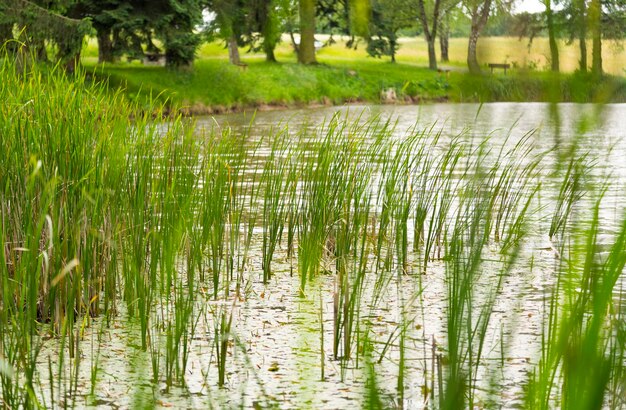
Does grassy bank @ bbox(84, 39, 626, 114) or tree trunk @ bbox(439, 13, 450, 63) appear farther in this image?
grassy bank @ bbox(84, 39, 626, 114)

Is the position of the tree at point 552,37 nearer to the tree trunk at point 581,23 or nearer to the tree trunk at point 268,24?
the tree trunk at point 581,23

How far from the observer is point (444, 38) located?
717mm

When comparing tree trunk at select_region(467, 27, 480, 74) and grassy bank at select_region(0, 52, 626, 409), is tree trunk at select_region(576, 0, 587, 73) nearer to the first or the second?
tree trunk at select_region(467, 27, 480, 74)

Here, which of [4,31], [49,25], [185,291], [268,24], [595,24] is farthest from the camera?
[49,25]

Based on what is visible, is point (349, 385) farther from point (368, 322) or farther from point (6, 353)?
point (6, 353)

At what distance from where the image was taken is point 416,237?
5.14m

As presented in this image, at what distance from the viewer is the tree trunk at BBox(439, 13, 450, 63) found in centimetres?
70

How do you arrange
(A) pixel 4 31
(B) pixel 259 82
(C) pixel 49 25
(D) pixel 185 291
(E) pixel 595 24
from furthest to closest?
(B) pixel 259 82, (C) pixel 49 25, (A) pixel 4 31, (D) pixel 185 291, (E) pixel 595 24

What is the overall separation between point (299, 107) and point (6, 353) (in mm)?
24830

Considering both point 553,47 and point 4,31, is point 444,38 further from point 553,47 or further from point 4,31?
point 4,31

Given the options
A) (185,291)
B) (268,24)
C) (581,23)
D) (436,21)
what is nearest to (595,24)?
(581,23)

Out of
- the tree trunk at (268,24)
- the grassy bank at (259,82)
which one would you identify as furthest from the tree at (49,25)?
the tree trunk at (268,24)

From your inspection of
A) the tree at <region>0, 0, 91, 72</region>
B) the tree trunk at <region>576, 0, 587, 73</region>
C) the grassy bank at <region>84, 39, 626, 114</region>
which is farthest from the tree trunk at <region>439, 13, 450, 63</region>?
the tree at <region>0, 0, 91, 72</region>

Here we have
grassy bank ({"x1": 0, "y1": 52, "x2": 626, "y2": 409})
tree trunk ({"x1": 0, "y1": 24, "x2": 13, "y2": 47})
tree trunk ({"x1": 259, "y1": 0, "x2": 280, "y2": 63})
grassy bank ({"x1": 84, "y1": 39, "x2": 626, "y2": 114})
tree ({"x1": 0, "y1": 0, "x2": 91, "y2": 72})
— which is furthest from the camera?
grassy bank ({"x1": 84, "y1": 39, "x2": 626, "y2": 114})
